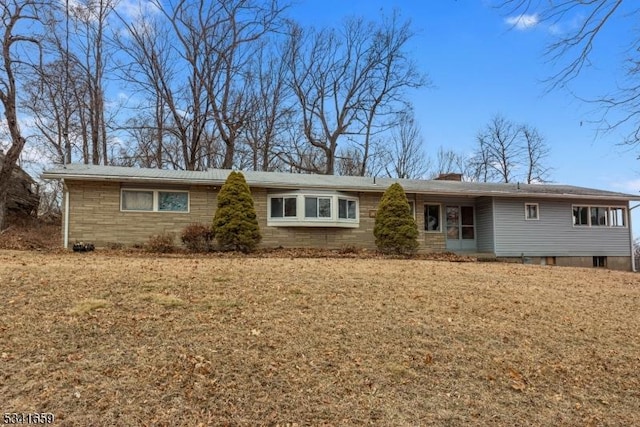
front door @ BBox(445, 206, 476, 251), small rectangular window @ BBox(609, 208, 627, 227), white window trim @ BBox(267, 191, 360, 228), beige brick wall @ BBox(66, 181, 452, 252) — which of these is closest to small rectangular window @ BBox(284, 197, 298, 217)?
white window trim @ BBox(267, 191, 360, 228)

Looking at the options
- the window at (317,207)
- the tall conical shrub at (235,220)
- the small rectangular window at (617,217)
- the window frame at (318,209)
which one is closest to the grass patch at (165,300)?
the tall conical shrub at (235,220)

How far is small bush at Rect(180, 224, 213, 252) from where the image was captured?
1373cm

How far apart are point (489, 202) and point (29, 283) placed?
16.0 m

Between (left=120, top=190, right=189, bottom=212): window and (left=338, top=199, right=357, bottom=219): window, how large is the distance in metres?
5.35

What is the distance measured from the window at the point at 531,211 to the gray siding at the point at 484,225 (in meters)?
1.55

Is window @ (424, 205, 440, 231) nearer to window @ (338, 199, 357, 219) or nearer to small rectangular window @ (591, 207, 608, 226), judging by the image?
window @ (338, 199, 357, 219)

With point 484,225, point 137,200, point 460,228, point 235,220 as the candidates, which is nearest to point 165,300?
point 235,220

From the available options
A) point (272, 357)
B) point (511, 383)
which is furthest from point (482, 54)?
point (272, 357)

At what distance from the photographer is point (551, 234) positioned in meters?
18.5

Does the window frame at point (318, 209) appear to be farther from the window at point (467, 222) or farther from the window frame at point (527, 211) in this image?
the window frame at point (527, 211)

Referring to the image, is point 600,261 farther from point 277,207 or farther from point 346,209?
point 277,207

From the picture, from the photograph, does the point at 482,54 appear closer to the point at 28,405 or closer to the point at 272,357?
the point at 272,357

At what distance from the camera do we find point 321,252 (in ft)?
49.2

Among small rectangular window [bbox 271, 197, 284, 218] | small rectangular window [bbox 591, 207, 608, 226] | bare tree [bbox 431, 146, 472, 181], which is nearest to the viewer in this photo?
small rectangular window [bbox 271, 197, 284, 218]
